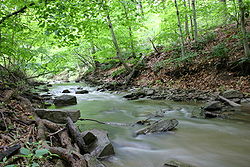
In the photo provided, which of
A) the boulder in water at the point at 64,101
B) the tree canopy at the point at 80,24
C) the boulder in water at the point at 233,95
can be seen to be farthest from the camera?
the boulder in water at the point at 64,101

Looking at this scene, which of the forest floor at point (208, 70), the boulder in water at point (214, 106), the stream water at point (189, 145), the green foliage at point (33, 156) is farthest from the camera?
the forest floor at point (208, 70)

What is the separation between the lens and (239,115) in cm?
502

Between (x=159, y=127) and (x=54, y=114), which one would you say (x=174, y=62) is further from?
(x=54, y=114)

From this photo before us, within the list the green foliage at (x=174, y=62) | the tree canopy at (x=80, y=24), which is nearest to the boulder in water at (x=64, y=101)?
the tree canopy at (x=80, y=24)

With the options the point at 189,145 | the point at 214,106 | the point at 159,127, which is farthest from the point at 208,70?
the point at 189,145

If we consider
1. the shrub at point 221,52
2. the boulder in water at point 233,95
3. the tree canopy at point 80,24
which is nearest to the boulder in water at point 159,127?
the tree canopy at point 80,24

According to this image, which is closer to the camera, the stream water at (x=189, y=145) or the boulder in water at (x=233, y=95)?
the stream water at (x=189, y=145)

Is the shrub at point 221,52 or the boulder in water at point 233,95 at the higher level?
the shrub at point 221,52

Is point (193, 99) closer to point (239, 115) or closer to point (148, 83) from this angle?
point (239, 115)

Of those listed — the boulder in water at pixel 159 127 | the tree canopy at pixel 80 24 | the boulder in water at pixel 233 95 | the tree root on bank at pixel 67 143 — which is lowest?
the boulder in water at pixel 159 127

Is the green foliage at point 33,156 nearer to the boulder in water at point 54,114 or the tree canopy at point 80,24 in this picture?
the boulder in water at point 54,114

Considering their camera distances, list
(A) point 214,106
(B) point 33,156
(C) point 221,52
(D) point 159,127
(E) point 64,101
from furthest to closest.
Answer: (C) point 221,52 < (E) point 64,101 < (A) point 214,106 < (D) point 159,127 < (B) point 33,156

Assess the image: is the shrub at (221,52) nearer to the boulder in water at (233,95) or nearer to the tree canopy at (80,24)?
the tree canopy at (80,24)

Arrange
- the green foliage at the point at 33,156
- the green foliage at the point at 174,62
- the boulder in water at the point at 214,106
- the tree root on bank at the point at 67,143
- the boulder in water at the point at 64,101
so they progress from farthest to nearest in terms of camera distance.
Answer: the green foliage at the point at 174,62, the boulder in water at the point at 64,101, the boulder in water at the point at 214,106, the tree root on bank at the point at 67,143, the green foliage at the point at 33,156
